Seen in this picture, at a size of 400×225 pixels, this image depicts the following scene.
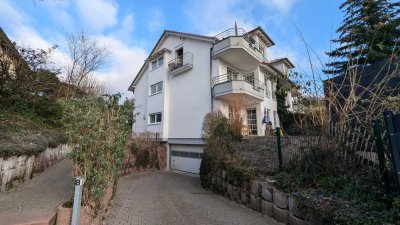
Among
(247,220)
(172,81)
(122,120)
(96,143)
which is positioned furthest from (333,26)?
(172,81)

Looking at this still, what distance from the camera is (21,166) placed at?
295 inches

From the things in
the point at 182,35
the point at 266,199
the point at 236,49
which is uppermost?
the point at 182,35

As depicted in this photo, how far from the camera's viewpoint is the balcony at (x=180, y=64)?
62.1 feet

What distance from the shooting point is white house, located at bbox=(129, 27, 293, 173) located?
17.0 m

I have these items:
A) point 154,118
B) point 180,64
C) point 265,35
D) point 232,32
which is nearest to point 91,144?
point 232,32

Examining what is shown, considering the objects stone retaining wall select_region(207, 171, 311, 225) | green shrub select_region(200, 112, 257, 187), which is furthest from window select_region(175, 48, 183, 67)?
stone retaining wall select_region(207, 171, 311, 225)

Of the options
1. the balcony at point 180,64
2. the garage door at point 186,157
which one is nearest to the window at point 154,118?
the garage door at point 186,157

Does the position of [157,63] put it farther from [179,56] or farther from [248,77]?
[248,77]

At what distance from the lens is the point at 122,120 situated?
21.5 ft

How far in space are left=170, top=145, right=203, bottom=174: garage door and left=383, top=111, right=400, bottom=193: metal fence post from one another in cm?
1383

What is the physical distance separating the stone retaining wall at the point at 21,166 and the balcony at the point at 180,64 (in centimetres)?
1139

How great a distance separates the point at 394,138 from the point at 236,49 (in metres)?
13.2

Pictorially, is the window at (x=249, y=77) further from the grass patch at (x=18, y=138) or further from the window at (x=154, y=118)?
the grass patch at (x=18, y=138)

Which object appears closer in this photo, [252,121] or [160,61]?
[252,121]
